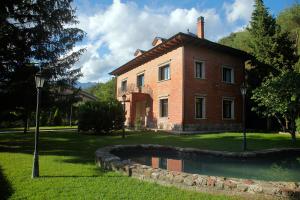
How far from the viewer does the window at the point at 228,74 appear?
23.2 m

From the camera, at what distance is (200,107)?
21.1 metres

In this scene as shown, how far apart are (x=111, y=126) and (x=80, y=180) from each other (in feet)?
41.5

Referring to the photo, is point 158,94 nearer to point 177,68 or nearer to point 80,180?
point 177,68

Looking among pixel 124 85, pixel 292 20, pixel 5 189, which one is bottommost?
pixel 5 189

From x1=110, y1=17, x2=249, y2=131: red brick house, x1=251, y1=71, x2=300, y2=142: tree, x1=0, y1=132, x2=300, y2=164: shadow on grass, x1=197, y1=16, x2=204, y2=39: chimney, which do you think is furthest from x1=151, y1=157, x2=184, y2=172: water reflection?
x1=197, y1=16, x2=204, y2=39: chimney

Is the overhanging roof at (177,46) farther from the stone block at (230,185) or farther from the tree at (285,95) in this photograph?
the stone block at (230,185)

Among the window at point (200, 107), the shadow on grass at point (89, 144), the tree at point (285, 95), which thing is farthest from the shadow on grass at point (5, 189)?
the window at point (200, 107)

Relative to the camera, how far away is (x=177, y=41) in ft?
65.5

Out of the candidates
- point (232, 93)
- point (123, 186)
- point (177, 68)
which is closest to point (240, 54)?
point (232, 93)

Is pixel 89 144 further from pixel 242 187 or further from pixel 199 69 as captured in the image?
pixel 199 69

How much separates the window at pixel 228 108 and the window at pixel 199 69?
329 centimetres

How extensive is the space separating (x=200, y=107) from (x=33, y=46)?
12937mm

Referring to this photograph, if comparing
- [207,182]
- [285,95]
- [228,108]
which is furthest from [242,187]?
[228,108]

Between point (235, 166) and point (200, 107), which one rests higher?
point (200, 107)
